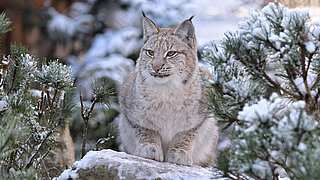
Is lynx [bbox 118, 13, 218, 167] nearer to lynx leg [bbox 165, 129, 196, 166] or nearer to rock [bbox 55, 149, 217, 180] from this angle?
lynx leg [bbox 165, 129, 196, 166]

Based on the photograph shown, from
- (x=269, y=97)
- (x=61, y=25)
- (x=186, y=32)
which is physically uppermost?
(x=61, y=25)

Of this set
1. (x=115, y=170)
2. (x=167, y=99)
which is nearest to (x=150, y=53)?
(x=167, y=99)

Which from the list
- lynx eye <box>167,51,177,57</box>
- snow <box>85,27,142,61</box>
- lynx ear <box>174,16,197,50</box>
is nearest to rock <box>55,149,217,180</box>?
lynx eye <box>167,51,177,57</box>

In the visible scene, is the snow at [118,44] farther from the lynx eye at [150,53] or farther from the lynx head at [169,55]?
the lynx eye at [150,53]

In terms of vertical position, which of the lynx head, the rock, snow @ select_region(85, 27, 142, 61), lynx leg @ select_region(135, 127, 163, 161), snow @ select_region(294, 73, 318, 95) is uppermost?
snow @ select_region(85, 27, 142, 61)

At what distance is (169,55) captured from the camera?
3.47m

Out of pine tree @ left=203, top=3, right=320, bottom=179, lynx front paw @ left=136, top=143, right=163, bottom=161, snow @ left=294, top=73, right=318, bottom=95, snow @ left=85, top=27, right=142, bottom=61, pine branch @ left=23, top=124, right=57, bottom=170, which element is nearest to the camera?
pine tree @ left=203, top=3, right=320, bottom=179

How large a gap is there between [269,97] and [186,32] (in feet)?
5.36

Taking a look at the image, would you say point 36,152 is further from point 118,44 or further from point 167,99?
point 118,44

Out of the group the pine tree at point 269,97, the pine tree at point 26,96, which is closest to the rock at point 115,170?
the pine tree at point 26,96

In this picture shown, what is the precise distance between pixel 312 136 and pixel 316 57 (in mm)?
662

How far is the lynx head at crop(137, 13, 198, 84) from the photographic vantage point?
336cm

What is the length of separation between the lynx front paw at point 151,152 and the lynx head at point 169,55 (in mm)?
526

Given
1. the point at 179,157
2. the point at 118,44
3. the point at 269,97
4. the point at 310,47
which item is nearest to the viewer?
the point at 310,47
